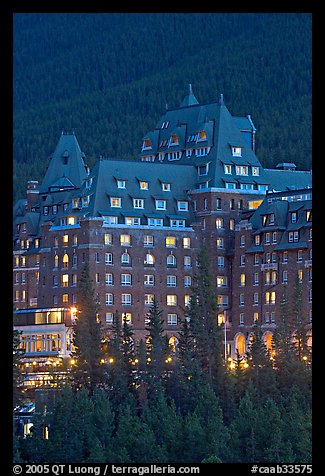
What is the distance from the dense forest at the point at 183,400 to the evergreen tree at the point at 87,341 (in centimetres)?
10

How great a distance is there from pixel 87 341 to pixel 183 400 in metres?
17.2

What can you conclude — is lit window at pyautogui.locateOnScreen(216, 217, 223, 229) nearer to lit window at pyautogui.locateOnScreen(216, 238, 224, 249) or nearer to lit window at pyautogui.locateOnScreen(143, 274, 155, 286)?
lit window at pyautogui.locateOnScreen(216, 238, 224, 249)

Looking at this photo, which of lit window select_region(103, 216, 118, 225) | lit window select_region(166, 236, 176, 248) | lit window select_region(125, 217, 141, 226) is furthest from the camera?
lit window select_region(166, 236, 176, 248)

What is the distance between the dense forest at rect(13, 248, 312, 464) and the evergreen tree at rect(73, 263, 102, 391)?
10cm

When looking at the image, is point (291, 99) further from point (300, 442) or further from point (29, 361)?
point (300, 442)

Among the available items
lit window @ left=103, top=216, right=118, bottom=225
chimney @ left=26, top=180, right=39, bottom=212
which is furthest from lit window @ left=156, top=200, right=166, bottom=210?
chimney @ left=26, top=180, right=39, bottom=212

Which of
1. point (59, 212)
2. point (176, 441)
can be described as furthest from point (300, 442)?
point (59, 212)

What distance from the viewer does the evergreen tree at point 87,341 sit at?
422 ft

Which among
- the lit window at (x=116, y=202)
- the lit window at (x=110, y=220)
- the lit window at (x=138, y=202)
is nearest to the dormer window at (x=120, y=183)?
the lit window at (x=116, y=202)

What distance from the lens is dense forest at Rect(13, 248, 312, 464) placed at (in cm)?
10238

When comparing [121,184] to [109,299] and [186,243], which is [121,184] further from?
[109,299]
